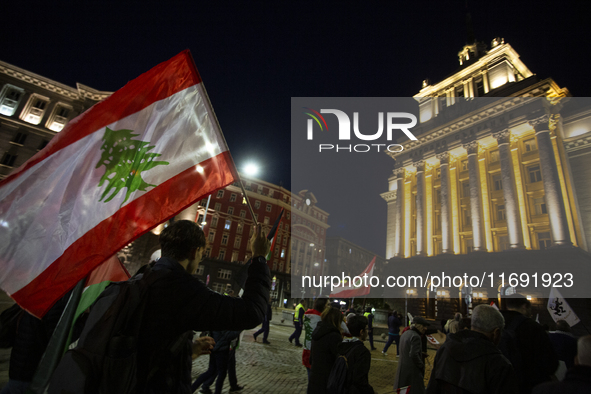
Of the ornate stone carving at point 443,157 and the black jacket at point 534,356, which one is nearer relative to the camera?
the black jacket at point 534,356

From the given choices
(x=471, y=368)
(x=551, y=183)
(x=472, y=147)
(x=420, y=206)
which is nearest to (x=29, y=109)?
(x=471, y=368)

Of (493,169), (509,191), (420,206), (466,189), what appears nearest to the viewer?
(509,191)

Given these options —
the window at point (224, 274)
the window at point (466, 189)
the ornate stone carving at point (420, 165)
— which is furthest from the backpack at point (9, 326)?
the window at point (224, 274)

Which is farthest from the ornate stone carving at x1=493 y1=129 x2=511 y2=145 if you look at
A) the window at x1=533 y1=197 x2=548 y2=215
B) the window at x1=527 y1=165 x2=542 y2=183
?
the window at x1=533 y1=197 x2=548 y2=215

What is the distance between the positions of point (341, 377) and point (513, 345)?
7.13 ft

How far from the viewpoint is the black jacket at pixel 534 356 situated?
348cm

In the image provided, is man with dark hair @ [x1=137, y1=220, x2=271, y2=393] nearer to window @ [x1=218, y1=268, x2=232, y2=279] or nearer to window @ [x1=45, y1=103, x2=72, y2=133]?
window @ [x1=45, y1=103, x2=72, y2=133]

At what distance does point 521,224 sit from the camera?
2770cm

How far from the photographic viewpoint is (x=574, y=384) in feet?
5.77

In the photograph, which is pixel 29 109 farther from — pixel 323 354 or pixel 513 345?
pixel 513 345

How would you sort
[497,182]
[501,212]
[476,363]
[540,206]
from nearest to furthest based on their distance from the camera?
[476,363] < [540,206] < [501,212] < [497,182]

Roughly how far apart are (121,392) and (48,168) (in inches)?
91.3

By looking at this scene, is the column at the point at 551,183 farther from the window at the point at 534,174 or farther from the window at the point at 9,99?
the window at the point at 9,99

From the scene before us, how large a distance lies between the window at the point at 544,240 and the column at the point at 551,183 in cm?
175
